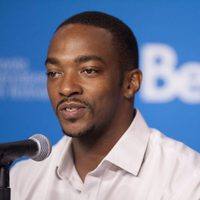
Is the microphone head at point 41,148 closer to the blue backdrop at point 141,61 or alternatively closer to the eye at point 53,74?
the eye at point 53,74

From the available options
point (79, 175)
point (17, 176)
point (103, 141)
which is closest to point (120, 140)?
point (103, 141)

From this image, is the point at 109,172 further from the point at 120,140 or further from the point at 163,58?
the point at 163,58

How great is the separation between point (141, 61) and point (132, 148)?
3.40 feet

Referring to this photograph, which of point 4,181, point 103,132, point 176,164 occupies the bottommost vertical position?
point 4,181

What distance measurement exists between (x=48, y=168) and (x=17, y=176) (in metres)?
0.13

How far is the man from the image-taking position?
1.73 metres

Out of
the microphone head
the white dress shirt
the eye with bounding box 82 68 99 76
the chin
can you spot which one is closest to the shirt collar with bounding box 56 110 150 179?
the white dress shirt

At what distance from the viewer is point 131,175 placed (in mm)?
1806

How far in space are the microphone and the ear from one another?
45 cm

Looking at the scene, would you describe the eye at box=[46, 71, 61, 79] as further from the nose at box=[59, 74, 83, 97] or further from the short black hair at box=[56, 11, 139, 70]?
the short black hair at box=[56, 11, 139, 70]

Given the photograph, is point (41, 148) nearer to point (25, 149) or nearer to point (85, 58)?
point (25, 149)

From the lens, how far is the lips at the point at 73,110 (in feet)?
5.63

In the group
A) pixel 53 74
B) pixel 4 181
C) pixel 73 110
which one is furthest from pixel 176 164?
pixel 4 181

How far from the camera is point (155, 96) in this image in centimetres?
284
